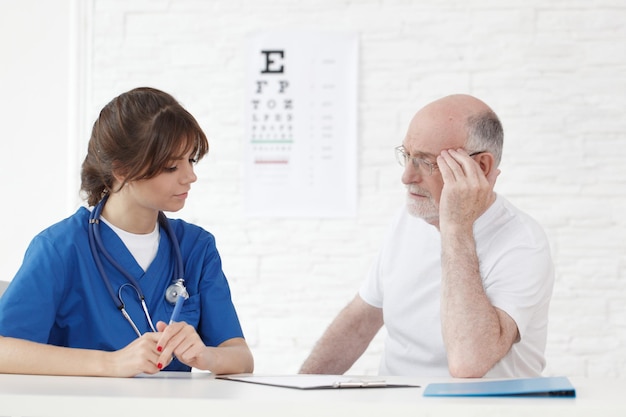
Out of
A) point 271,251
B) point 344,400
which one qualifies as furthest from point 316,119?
point 344,400

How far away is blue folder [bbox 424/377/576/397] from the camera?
3.61 feet

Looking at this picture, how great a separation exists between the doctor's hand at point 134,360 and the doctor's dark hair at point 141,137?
0.43 metres

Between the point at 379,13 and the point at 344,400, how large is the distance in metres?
2.50

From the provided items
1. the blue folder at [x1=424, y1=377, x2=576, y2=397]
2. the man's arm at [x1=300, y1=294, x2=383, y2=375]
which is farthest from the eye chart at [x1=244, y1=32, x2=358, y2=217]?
the blue folder at [x1=424, y1=377, x2=576, y2=397]

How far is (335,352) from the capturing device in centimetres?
222

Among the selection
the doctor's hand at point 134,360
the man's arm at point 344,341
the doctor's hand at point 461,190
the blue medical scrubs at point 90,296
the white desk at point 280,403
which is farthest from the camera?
the man's arm at point 344,341

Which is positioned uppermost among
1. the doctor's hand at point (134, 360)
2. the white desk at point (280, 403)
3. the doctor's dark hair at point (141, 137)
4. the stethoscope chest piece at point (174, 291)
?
the doctor's dark hair at point (141, 137)

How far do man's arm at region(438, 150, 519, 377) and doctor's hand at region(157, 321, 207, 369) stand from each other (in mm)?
519

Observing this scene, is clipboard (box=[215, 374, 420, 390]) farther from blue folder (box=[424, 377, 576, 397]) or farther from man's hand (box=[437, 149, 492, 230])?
man's hand (box=[437, 149, 492, 230])

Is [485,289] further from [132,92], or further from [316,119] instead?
[316,119]

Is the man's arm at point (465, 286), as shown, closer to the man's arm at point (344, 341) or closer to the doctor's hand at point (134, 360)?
the man's arm at point (344, 341)

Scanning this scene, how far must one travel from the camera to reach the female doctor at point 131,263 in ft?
5.54

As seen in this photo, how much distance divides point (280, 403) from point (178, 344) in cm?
56

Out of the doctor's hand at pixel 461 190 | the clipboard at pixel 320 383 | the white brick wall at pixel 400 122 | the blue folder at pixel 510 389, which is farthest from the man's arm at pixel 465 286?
the white brick wall at pixel 400 122
